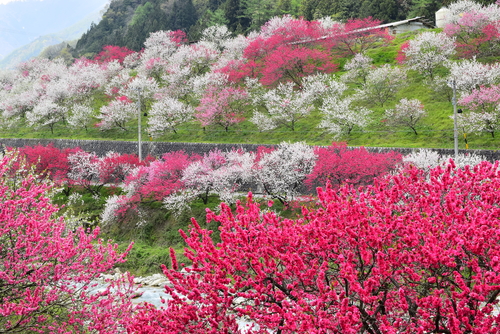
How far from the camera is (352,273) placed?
523cm

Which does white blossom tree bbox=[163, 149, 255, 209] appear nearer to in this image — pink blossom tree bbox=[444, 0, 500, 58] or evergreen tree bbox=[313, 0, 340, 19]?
pink blossom tree bbox=[444, 0, 500, 58]

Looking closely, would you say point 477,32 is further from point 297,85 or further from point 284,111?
point 284,111

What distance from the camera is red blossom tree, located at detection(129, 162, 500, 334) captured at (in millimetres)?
4914

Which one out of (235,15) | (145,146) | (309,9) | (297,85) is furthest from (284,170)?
(235,15)

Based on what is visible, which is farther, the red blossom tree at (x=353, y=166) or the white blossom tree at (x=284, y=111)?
the white blossom tree at (x=284, y=111)

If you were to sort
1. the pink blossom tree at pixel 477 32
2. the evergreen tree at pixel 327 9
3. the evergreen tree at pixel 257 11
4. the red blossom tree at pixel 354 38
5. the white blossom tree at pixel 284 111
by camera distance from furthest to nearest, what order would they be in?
the evergreen tree at pixel 257 11 < the evergreen tree at pixel 327 9 < the red blossom tree at pixel 354 38 < the pink blossom tree at pixel 477 32 < the white blossom tree at pixel 284 111

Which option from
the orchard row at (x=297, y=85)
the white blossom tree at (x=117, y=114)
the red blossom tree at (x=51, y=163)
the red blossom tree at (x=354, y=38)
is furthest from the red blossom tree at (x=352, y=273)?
the red blossom tree at (x=354, y=38)

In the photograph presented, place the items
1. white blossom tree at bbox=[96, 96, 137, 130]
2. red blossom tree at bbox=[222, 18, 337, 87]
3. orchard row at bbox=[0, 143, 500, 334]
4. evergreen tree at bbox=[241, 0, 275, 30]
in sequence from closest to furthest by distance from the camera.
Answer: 1. orchard row at bbox=[0, 143, 500, 334]
2. red blossom tree at bbox=[222, 18, 337, 87]
3. white blossom tree at bbox=[96, 96, 137, 130]
4. evergreen tree at bbox=[241, 0, 275, 30]

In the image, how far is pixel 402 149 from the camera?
2253cm

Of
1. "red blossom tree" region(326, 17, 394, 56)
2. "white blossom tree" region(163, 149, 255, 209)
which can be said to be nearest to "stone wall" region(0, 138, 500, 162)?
"white blossom tree" region(163, 149, 255, 209)

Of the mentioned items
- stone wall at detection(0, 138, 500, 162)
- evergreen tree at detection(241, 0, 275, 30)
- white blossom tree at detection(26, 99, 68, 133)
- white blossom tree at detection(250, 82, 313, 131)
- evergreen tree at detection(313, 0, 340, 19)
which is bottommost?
stone wall at detection(0, 138, 500, 162)

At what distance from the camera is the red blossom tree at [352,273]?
491 cm

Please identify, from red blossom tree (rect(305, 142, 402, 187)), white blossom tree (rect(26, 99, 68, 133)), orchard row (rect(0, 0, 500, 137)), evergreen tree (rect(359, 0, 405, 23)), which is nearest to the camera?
red blossom tree (rect(305, 142, 402, 187))

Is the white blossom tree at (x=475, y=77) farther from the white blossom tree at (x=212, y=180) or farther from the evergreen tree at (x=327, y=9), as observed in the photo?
the evergreen tree at (x=327, y=9)
